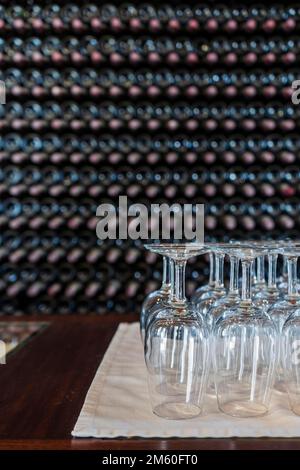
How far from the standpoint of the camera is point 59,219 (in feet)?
5.70

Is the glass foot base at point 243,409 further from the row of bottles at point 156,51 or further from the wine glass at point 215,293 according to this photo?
the row of bottles at point 156,51

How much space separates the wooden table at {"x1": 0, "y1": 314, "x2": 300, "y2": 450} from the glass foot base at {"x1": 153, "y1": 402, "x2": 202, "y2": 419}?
0.05 meters

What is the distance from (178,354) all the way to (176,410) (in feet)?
0.21

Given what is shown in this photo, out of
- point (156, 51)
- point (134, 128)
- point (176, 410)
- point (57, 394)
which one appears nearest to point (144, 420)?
point (176, 410)

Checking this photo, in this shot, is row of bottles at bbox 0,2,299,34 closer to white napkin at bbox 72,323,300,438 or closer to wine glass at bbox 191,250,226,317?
wine glass at bbox 191,250,226,317

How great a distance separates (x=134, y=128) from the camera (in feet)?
5.55

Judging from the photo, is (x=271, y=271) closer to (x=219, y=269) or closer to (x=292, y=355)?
(x=219, y=269)

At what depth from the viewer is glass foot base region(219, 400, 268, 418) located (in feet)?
1.97

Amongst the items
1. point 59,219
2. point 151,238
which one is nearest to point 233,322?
point 151,238

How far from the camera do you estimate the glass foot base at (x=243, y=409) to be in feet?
1.97

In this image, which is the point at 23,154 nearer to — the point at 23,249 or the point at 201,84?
the point at 23,249

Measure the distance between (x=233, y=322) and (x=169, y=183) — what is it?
115 cm

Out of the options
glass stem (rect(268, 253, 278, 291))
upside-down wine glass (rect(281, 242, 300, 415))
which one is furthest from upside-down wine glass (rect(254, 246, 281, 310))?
upside-down wine glass (rect(281, 242, 300, 415))

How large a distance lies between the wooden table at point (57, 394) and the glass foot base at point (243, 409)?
5cm
